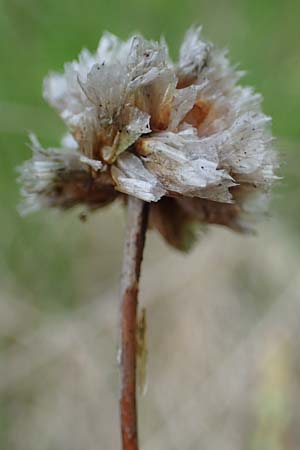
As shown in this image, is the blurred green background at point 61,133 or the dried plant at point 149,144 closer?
the dried plant at point 149,144

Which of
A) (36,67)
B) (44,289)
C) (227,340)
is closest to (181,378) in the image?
(227,340)

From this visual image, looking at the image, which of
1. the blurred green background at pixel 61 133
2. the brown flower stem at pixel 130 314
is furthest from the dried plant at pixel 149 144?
the blurred green background at pixel 61 133

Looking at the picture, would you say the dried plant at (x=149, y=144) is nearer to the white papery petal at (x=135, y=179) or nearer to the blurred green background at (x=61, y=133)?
the white papery petal at (x=135, y=179)

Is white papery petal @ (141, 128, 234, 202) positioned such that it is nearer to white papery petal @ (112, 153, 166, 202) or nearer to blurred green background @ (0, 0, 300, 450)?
white papery petal @ (112, 153, 166, 202)

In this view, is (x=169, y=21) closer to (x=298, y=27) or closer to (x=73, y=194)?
(x=298, y=27)

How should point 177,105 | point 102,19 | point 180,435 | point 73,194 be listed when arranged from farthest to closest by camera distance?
point 102,19 → point 180,435 → point 73,194 → point 177,105

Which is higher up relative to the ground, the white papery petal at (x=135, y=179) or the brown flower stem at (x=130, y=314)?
the white papery petal at (x=135, y=179)
